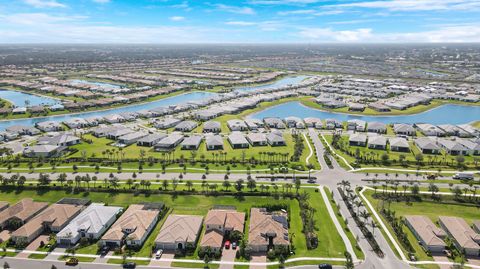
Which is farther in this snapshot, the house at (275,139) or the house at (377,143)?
the house at (275,139)

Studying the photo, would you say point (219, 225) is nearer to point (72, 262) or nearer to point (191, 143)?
point (72, 262)

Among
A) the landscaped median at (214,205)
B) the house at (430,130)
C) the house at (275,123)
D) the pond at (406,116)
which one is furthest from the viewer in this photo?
the pond at (406,116)

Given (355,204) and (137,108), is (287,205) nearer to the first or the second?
(355,204)

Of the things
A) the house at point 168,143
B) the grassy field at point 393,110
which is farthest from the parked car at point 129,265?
the grassy field at point 393,110

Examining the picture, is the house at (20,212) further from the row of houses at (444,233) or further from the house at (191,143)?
the row of houses at (444,233)

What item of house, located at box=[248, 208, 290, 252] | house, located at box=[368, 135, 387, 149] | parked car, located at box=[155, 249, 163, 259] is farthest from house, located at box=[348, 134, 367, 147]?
parked car, located at box=[155, 249, 163, 259]

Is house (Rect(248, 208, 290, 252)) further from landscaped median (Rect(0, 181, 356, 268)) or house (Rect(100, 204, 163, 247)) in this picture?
house (Rect(100, 204, 163, 247))

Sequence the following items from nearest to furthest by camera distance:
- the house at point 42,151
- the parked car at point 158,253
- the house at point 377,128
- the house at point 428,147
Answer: the parked car at point 158,253 < the house at point 42,151 < the house at point 428,147 < the house at point 377,128
